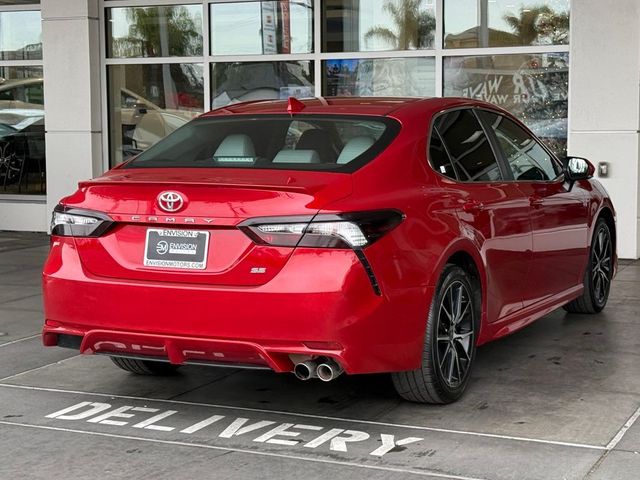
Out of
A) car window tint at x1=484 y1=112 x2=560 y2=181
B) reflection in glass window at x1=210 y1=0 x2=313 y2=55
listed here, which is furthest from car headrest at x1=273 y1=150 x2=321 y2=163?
reflection in glass window at x1=210 y1=0 x2=313 y2=55

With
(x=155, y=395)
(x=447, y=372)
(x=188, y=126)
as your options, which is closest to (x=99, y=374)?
(x=155, y=395)

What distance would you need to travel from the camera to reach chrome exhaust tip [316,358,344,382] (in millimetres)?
4895

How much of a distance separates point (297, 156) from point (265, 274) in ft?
2.78

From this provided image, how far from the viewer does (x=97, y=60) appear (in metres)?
14.1

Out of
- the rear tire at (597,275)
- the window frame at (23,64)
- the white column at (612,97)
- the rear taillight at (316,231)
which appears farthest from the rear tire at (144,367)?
the window frame at (23,64)

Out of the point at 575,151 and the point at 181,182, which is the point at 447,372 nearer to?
the point at 181,182

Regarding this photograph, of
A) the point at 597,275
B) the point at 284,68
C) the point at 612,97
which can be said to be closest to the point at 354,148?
the point at 597,275

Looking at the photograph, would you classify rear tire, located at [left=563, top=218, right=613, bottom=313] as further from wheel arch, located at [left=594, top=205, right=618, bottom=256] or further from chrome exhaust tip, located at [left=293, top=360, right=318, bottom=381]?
chrome exhaust tip, located at [left=293, top=360, right=318, bottom=381]

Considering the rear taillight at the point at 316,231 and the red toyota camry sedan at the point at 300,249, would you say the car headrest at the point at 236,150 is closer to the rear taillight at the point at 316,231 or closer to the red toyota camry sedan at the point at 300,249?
the red toyota camry sedan at the point at 300,249

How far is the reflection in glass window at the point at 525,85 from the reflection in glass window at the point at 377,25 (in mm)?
532

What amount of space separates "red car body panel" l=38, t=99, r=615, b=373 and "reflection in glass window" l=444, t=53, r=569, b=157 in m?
6.63

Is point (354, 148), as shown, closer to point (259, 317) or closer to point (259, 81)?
point (259, 317)

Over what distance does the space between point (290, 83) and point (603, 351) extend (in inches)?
288

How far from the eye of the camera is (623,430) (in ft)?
16.7
